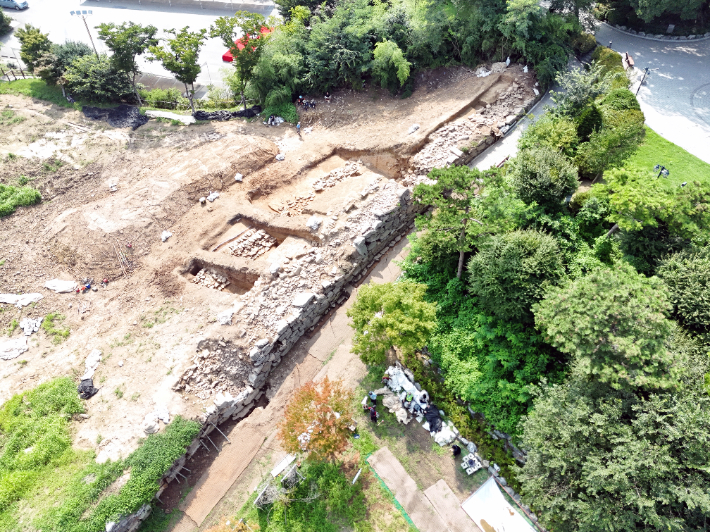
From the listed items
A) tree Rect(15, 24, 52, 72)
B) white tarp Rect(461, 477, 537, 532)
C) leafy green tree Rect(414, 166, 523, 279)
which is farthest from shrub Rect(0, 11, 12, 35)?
white tarp Rect(461, 477, 537, 532)

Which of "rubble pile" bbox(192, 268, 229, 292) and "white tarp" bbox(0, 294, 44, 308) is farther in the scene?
"rubble pile" bbox(192, 268, 229, 292)

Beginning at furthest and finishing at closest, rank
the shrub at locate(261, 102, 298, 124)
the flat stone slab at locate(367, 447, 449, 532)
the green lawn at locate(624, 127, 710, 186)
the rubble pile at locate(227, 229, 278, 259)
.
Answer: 1. the shrub at locate(261, 102, 298, 124)
2. the rubble pile at locate(227, 229, 278, 259)
3. the green lawn at locate(624, 127, 710, 186)
4. the flat stone slab at locate(367, 447, 449, 532)

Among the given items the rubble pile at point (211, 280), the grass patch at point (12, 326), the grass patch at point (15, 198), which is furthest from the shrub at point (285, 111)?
the grass patch at point (12, 326)

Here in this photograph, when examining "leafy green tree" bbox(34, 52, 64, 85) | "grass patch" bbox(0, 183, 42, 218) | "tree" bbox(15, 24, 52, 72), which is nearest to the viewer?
"grass patch" bbox(0, 183, 42, 218)

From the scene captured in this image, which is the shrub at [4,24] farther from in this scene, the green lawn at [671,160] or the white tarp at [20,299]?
the green lawn at [671,160]

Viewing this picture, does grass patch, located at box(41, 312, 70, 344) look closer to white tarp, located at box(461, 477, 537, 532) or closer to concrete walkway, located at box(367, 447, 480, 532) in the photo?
concrete walkway, located at box(367, 447, 480, 532)

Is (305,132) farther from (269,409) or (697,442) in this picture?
(697,442)
